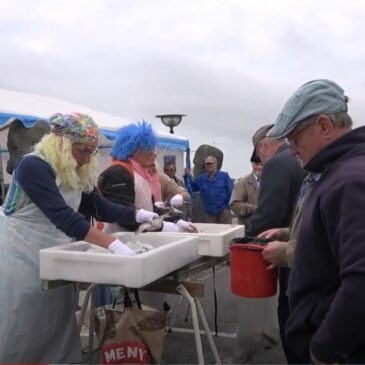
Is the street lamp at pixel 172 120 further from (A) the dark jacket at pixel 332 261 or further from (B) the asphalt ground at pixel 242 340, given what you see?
(A) the dark jacket at pixel 332 261

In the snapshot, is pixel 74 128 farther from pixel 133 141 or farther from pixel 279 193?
pixel 279 193

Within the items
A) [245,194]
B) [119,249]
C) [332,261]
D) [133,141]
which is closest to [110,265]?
[119,249]

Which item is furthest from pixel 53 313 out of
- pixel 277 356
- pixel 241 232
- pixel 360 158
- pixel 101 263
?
pixel 360 158

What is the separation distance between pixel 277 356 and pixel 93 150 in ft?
6.16

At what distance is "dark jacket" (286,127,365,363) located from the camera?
1123 mm

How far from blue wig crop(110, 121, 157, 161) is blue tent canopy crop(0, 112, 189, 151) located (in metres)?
2.43

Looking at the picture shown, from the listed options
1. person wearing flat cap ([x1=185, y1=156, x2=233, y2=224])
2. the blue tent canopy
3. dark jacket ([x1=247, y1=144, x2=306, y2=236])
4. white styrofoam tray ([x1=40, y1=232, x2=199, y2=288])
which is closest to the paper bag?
white styrofoam tray ([x1=40, y1=232, x2=199, y2=288])

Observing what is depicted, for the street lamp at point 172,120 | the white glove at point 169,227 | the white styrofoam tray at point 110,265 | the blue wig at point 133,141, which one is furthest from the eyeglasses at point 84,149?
the street lamp at point 172,120

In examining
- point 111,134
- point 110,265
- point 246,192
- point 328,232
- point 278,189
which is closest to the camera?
point 328,232

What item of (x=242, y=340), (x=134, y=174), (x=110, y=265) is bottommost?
(x=242, y=340)

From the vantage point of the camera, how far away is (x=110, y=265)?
2.02 m

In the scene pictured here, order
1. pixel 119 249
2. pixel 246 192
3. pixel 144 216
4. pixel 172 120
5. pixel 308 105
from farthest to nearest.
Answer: pixel 172 120
pixel 246 192
pixel 144 216
pixel 119 249
pixel 308 105

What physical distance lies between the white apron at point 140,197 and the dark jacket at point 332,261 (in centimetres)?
174

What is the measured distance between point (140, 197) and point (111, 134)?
4.21 meters
